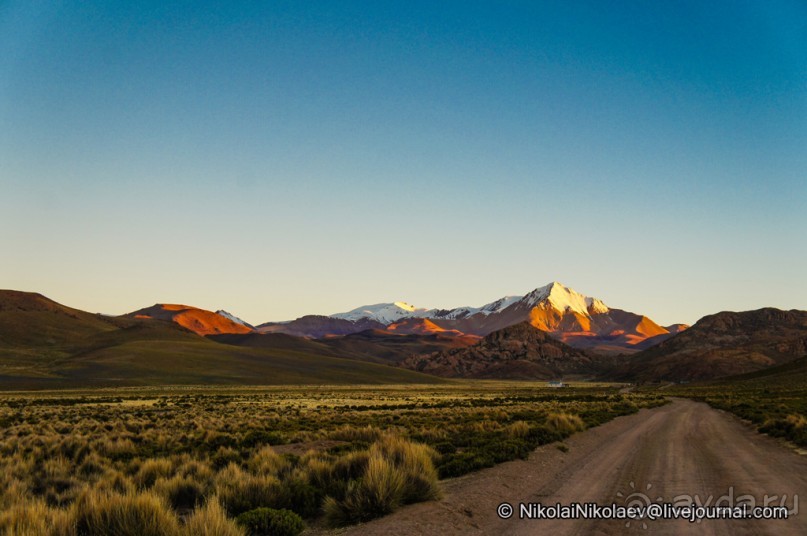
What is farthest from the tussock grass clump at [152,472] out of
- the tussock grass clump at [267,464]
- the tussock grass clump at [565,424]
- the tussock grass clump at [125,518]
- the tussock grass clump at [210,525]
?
the tussock grass clump at [565,424]

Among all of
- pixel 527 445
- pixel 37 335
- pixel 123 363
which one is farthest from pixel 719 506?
pixel 37 335

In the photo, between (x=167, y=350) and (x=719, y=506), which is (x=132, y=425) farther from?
(x=167, y=350)

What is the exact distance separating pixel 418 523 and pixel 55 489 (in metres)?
9.93

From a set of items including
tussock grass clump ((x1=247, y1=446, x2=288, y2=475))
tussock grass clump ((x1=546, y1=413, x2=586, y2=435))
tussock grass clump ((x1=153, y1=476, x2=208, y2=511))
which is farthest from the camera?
tussock grass clump ((x1=546, y1=413, x2=586, y2=435))

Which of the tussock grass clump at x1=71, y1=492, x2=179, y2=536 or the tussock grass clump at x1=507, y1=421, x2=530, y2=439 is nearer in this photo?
the tussock grass clump at x1=71, y1=492, x2=179, y2=536

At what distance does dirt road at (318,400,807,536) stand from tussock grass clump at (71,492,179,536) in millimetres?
3157

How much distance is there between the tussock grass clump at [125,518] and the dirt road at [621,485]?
10.4ft

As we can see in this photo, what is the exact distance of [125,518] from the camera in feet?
28.1

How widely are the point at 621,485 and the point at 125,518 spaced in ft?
35.4

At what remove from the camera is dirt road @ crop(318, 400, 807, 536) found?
9758mm

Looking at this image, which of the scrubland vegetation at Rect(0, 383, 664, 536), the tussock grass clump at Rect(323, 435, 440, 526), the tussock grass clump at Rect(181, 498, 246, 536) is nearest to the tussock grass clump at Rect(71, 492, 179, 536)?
the scrubland vegetation at Rect(0, 383, 664, 536)

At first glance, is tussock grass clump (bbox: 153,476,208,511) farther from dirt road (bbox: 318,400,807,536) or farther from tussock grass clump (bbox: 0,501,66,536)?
dirt road (bbox: 318,400,807,536)

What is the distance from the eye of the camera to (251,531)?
9.45 m

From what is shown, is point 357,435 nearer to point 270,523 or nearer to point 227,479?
point 227,479
